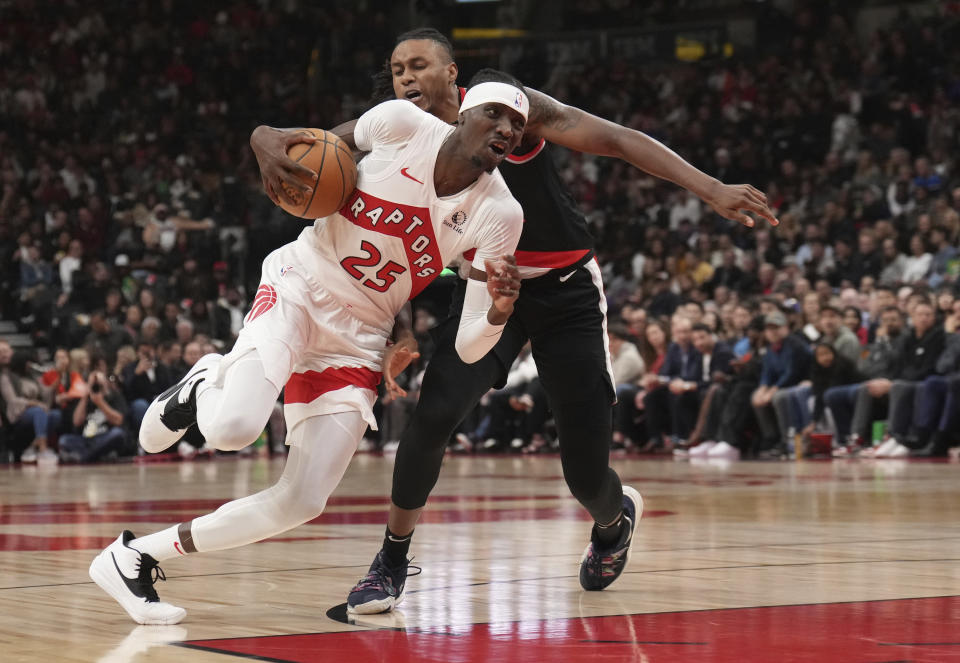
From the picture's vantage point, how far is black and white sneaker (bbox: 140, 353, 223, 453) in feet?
13.1

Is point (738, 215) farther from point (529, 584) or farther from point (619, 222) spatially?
point (619, 222)

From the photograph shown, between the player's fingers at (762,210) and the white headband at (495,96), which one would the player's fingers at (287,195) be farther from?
the player's fingers at (762,210)

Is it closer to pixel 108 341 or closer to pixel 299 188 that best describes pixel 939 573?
pixel 299 188

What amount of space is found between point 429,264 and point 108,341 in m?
12.6

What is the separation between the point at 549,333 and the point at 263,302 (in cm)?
104

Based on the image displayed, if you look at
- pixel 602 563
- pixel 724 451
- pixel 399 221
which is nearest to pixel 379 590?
pixel 602 563

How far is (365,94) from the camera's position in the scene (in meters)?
24.2

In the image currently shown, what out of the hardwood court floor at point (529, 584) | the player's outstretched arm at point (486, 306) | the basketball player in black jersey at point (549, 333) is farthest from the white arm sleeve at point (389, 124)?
the hardwood court floor at point (529, 584)

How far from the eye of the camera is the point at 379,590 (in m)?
3.95

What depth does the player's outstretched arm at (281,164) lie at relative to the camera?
148 inches

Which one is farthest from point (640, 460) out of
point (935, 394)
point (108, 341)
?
point (108, 341)

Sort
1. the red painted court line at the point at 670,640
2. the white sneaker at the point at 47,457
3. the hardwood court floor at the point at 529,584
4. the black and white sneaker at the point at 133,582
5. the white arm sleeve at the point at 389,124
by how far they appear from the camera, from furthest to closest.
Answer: the white sneaker at the point at 47,457 → the white arm sleeve at the point at 389,124 → the black and white sneaker at the point at 133,582 → the hardwood court floor at the point at 529,584 → the red painted court line at the point at 670,640

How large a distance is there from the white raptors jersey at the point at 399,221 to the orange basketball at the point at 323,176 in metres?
0.08

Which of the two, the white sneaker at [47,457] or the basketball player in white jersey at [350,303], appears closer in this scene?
the basketball player in white jersey at [350,303]
